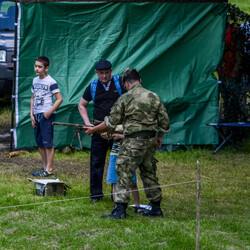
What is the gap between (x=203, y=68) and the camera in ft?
35.7

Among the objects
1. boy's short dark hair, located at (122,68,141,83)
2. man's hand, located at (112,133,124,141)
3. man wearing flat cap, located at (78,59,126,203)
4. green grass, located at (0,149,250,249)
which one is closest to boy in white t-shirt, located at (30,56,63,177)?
green grass, located at (0,149,250,249)

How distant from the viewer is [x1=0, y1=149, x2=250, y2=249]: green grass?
534 cm

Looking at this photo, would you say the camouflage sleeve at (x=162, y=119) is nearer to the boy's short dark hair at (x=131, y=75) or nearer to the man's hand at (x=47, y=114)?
the boy's short dark hair at (x=131, y=75)

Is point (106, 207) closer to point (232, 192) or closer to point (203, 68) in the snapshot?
point (232, 192)

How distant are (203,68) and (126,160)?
524 centimetres

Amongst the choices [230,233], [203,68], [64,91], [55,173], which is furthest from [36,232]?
[203,68]

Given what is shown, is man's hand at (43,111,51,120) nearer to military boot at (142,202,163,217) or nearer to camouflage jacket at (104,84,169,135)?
camouflage jacket at (104,84,169,135)

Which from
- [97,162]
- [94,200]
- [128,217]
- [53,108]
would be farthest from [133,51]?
[128,217]

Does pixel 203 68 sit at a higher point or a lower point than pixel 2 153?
higher

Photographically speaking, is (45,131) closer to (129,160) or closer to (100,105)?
(100,105)

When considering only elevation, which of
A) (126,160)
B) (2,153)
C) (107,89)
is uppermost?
(107,89)

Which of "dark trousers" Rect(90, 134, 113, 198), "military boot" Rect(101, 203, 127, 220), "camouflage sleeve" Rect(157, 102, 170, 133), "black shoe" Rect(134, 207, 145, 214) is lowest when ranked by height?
"black shoe" Rect(134, 207, 145, 214)

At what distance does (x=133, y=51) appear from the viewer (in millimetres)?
10672

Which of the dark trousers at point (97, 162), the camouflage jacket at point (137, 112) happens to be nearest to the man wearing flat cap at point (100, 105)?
the dark trousers at point (97, 162)
